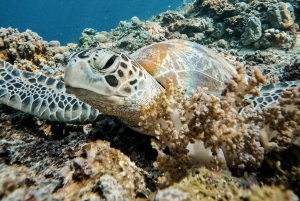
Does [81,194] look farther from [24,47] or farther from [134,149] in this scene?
[24,47]

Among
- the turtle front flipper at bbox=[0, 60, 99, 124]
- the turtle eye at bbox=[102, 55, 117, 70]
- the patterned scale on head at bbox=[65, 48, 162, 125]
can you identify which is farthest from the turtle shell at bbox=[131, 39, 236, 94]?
the turtle front flipper at bbox=[0, 60, 99, 124]

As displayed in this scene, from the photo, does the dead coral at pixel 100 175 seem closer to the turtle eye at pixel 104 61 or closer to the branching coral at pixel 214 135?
the branching coral at pixel 214 135

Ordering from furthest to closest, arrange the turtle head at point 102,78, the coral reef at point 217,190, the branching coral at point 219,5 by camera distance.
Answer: the branching coral at point 219,5 < the turtle head at point 102,78 < the coral reef at point 217,190

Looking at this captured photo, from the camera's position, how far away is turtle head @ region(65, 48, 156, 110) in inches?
53.3

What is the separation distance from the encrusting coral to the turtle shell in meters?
0.83

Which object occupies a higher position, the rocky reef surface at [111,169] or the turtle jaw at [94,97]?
the turtle jaw at [94,97]

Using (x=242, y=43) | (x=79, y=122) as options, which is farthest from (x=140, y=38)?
(x=79, y=122)

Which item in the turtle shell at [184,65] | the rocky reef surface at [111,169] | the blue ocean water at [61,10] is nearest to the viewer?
the rocky reef surface at [111,169]

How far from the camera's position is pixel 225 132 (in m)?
0.99

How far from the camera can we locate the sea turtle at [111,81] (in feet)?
4.57

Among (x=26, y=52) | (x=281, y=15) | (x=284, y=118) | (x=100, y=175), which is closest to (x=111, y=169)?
(x=100, y=175)

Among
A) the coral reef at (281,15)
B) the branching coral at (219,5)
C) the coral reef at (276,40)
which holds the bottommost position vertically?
the coral reef at (276,40)

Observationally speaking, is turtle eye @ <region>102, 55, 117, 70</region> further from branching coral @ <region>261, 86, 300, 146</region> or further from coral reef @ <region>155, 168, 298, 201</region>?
branching coral @ <region>261, 86, 300, 146</region>

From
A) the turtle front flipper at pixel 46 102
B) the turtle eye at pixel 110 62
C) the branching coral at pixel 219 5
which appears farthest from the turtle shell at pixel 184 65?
the branching coral at pixel 219 5
